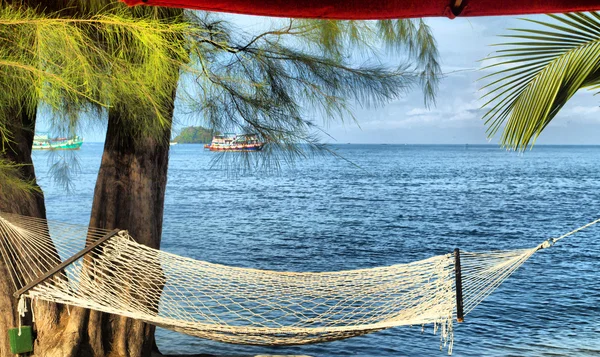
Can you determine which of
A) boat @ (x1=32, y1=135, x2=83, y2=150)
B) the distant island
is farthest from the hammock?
the distant island

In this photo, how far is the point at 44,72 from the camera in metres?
2.15

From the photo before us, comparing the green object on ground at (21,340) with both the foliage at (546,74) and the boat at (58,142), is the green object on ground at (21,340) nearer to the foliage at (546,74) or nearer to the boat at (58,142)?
the boat at (58,142)

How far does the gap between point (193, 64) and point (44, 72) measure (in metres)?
0.62

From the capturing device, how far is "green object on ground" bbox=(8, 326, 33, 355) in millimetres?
3021

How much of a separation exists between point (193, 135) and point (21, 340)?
124 cm

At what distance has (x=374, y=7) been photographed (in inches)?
36.2

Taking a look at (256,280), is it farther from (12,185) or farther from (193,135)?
(12,185)

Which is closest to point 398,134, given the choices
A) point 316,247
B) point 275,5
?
point 316,247

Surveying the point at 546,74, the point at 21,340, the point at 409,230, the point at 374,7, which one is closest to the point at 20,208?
the point at 21,340

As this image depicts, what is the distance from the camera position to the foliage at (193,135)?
3.09 metres

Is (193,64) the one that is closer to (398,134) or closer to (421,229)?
(421,229)

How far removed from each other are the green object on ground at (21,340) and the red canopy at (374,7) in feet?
8.41

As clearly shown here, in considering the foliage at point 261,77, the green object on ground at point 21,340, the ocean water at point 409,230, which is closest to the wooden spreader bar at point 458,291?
the foliage at point 261,77

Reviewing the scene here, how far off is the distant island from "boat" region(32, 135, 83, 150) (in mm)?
503
